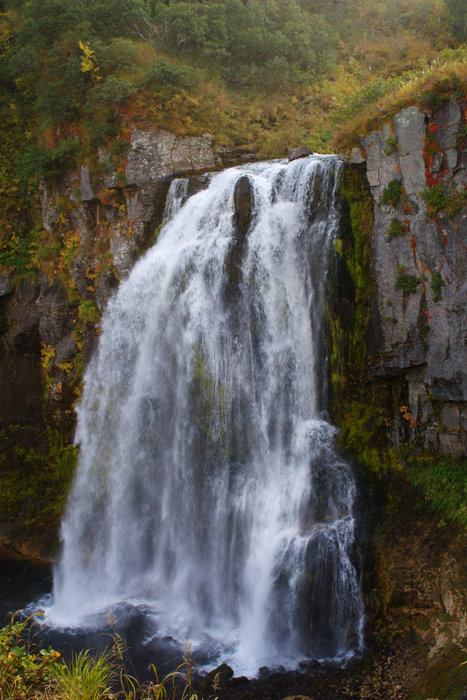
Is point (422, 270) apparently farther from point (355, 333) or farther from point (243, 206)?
point (243, 206)

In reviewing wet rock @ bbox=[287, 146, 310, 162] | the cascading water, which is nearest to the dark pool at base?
the cascading water

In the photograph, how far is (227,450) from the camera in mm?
10477

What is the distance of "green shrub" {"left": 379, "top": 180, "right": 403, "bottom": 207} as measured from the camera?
964 cm

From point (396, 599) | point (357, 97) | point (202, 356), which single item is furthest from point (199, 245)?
point (396, 599)

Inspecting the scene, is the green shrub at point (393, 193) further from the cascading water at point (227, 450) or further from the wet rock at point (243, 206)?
the wet rock at point (243, 206)

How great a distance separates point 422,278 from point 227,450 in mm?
5177

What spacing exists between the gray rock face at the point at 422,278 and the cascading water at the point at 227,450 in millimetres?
1172

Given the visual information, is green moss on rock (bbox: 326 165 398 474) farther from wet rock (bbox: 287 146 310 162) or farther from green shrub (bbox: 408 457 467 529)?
wet rock (bbox: 287 146 310 162)

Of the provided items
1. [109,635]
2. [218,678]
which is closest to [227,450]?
[109,635]

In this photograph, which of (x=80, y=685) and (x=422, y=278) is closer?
(x=80, y=685)

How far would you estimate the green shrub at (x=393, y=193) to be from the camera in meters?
9.64

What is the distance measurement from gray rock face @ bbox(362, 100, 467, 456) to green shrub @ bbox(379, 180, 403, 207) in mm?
76

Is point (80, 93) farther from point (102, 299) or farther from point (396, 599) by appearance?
point (396, 599)

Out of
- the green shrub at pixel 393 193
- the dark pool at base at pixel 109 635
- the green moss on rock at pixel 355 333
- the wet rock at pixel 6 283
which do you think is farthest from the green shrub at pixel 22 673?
the wet rock at pixel 6 283
